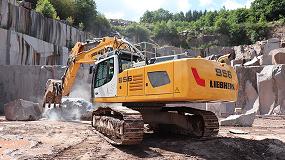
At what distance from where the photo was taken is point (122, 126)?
668 cm

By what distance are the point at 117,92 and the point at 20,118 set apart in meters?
6.71

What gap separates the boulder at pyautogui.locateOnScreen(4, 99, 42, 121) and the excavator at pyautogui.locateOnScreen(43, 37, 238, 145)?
485 cm

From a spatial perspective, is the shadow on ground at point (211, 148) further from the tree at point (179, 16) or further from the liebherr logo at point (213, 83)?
the tree at point (179, 16)

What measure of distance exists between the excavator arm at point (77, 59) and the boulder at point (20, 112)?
83 cm

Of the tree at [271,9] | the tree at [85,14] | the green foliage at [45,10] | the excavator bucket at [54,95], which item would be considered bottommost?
the excavator bucket at [54,95]

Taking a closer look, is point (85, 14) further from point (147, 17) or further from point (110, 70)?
point (147, 17)

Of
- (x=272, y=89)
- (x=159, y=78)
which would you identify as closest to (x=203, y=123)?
(x=159, y=78)

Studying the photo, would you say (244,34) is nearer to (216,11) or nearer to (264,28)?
(264,28)

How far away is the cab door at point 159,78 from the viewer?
6.57 metres

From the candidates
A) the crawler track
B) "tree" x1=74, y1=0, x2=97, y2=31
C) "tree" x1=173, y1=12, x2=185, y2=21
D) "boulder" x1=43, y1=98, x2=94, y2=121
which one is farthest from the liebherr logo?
"tree" x1=173, y1=12, x2=185, y2=21

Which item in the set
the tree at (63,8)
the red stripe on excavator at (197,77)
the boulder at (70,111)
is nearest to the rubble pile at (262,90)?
the boulder at (70,111)

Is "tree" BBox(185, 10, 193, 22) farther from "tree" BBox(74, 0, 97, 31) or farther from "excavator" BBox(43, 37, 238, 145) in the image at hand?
"excavator" BBox(43, 37, 238, 145)

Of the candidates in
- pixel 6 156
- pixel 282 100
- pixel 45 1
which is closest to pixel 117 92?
pixel 6 156

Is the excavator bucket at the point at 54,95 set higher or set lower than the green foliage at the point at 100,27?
lower
